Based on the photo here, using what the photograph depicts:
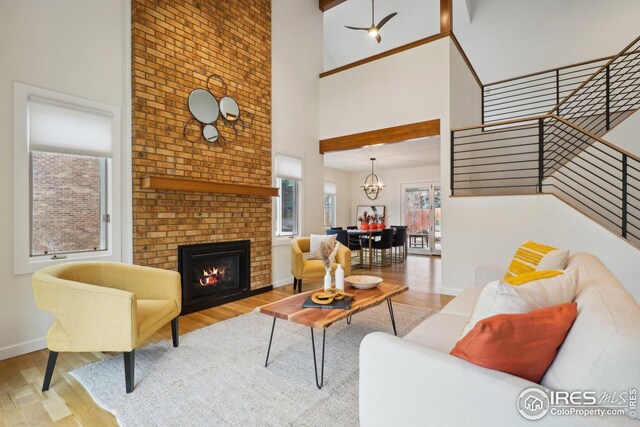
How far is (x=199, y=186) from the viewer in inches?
140

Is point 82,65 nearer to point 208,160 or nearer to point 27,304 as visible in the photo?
point 208,160

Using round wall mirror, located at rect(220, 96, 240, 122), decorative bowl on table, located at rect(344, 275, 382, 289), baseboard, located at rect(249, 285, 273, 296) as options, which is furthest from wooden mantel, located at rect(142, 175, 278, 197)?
decorative bowl on table, located at rect(344, 275, 382, 289)

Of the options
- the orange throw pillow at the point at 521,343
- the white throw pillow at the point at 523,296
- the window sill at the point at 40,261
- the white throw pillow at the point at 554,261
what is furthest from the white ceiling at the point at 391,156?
the orange throw pillow at the point at 521,343

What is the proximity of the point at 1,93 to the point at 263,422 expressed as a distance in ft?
10.3

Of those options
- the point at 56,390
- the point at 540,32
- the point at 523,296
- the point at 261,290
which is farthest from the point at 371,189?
the point at 523,296

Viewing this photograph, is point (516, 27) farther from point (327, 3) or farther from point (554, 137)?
point (327, 3)

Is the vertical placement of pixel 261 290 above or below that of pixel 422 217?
below

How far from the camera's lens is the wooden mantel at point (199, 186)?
10.4 ft

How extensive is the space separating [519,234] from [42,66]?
203 inches

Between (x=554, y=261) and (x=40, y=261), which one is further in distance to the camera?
(x=40, y=261)

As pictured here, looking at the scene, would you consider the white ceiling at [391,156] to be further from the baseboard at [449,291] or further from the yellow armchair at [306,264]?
the baseboard at [449,291]

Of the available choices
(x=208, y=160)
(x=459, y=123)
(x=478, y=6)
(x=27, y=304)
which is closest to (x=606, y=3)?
(x=478, y=6)

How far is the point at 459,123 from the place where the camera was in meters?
4.71

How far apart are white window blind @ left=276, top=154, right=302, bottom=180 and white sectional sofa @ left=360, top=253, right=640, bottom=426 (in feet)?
13.1
